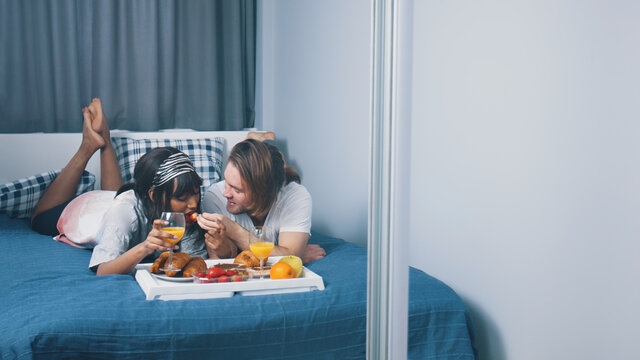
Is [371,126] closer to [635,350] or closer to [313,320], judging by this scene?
[313,320]

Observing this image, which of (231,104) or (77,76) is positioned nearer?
(77,76)

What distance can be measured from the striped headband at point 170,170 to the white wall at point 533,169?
0.64m

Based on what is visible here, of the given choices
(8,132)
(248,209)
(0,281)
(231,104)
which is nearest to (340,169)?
(248,209)

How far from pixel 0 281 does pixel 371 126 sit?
1.04 m

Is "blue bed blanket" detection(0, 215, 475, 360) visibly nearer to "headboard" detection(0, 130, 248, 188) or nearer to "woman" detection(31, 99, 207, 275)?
"woman" detection(31, 99, 207, 275)

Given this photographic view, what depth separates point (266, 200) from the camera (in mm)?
2006

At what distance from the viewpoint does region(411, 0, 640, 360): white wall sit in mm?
1366

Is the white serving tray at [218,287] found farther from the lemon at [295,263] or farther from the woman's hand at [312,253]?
the woman's hand at [312,253]

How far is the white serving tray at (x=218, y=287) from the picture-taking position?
1514 millimetres

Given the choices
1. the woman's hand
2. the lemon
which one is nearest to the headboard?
the woman's hand

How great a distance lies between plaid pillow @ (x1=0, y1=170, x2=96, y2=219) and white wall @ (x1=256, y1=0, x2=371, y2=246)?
2.96ft

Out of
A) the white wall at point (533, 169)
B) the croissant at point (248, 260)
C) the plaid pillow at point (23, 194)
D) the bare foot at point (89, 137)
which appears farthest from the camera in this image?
the bare foot at point (89, 137)

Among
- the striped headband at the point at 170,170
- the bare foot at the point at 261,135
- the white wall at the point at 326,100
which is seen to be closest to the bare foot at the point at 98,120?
the bare foot at the point at 261,135

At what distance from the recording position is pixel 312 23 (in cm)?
273
